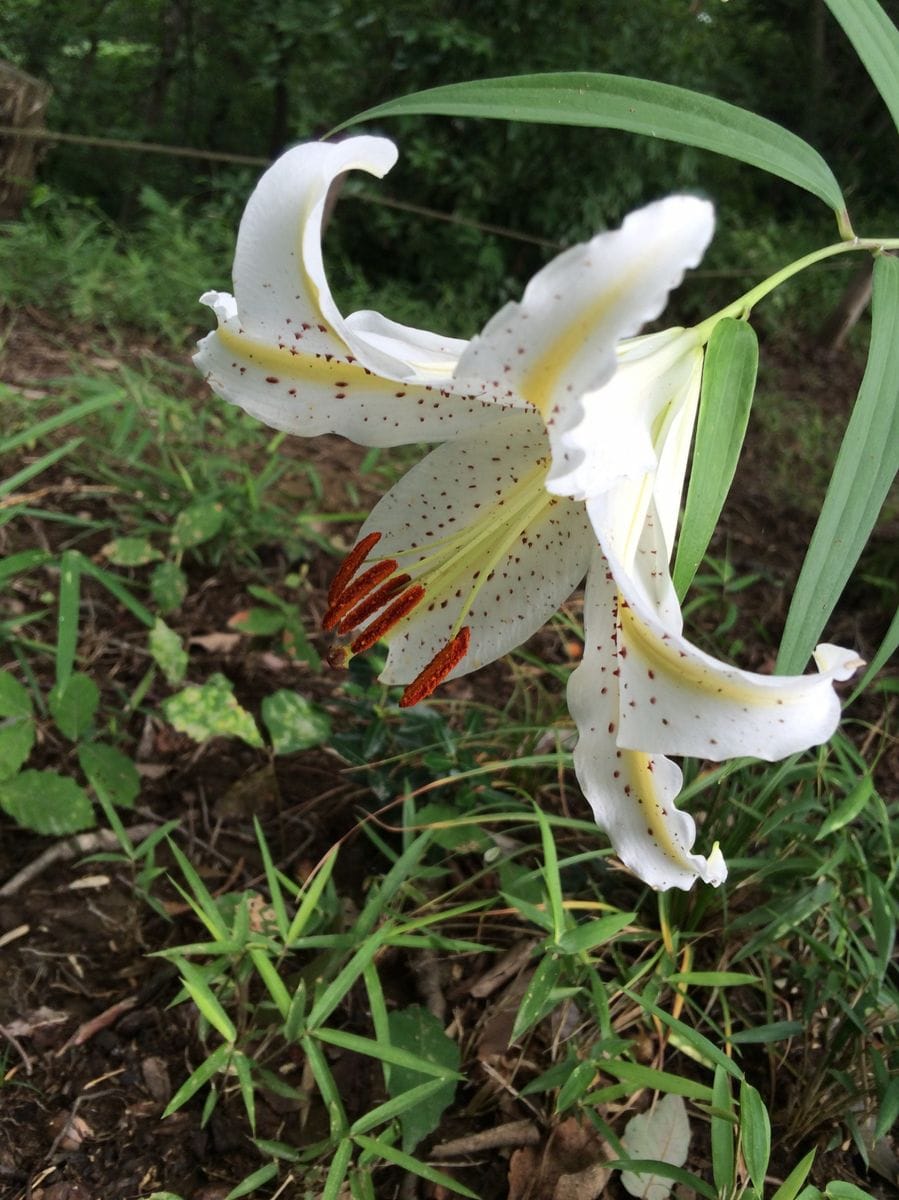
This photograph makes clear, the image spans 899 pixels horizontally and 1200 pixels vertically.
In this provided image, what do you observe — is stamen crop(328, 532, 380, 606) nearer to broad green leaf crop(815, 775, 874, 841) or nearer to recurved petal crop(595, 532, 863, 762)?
recurved petal crop(595, 532, 863, 762)

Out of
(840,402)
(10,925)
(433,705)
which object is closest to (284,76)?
(840,402)

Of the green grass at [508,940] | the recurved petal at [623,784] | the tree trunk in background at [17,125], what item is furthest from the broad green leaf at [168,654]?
the tree trunk in background at [17,125]

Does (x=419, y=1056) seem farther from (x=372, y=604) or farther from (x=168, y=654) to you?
(x=168, y=654)

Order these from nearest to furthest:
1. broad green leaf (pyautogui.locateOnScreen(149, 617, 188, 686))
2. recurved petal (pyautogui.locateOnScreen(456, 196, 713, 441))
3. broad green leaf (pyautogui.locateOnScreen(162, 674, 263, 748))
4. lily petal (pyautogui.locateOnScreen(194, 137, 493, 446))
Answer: recurved petal (pyautogui.locateOnScreen(456, 196, 713, 441)), lily petal (pyautogui.locateOnScreen(194, 137, 493, 446)), broad green leaf (pyautogui.locateOnScreen(162, 674, 263, 748)), broad green leaf (pyautogui.locateOnScreen(149, 617, 188, 686))

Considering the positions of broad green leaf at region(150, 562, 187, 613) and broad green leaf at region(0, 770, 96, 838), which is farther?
broad green leaf at region(150, 562, 187, 613)

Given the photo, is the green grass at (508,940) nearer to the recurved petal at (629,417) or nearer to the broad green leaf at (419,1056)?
the broad green leaf at (419,1056)

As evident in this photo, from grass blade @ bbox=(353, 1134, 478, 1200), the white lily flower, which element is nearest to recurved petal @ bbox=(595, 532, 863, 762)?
the white lily flower
